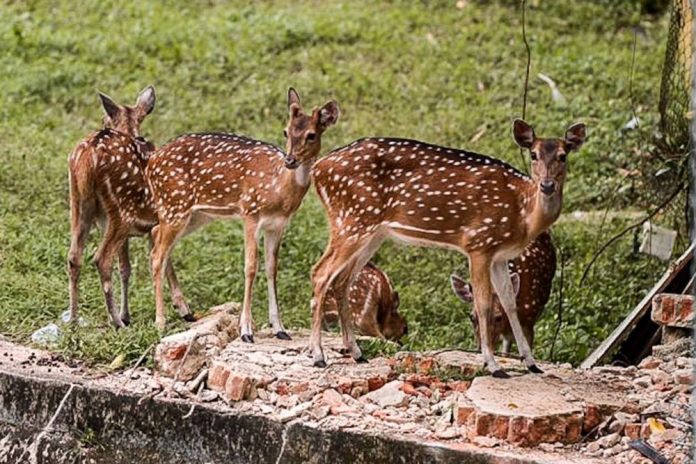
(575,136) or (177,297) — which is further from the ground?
(575,136)

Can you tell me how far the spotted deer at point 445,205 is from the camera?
Result: 8.12 meters

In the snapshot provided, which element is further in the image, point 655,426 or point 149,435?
point 149,435

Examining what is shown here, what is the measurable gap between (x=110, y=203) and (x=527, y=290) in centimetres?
286

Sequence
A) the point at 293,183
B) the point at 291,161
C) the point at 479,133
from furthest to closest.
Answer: the point at 479,133 → the point at 293,183 → the point at 291,161

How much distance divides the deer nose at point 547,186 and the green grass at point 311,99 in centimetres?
232

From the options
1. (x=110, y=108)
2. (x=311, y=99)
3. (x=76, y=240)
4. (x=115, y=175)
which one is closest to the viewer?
(x=76, y=240)

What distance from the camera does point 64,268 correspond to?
10656 mm

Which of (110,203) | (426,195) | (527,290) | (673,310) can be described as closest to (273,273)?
(110,203)

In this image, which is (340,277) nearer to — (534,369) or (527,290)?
(534,369)

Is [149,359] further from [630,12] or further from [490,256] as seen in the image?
[630,12]

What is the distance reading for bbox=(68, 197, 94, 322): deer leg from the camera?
9.24 metres

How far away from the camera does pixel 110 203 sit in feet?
31.2

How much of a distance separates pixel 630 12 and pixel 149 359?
10.5 meters

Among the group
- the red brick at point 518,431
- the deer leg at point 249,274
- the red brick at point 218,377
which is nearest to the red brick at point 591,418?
the red brick at point 518,431
